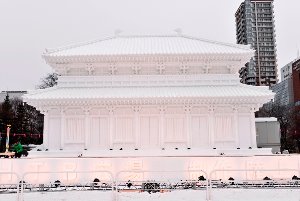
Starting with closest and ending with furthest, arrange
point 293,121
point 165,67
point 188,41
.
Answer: point 165,67
point 188,41
point 293,121

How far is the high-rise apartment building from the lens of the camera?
142375 millimetres

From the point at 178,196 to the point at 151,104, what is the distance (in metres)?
11.4

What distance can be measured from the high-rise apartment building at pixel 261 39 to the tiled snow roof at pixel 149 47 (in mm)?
113720

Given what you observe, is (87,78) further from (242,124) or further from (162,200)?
(162,200)

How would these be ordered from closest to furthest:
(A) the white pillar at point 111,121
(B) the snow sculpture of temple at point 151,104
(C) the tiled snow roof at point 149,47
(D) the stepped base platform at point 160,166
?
(D) the stepped base platform at point 160,166, (B) the snow sculpture of temple at point 151,104, (A) the white pillar at point 111,121, (C) the tiled snow roof at point 149,47

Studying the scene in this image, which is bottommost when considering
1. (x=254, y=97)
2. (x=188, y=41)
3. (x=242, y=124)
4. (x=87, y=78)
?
(x=242, y=124)

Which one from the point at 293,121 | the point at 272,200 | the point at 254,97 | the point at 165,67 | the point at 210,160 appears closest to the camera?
the point at 272,200

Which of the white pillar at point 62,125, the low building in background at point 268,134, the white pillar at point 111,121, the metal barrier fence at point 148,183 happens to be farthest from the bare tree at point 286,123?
the white pillar at point 62,125

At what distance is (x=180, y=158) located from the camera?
23.2 m

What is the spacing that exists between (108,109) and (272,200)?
50.4 feet

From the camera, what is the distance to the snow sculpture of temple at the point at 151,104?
88.9 ft

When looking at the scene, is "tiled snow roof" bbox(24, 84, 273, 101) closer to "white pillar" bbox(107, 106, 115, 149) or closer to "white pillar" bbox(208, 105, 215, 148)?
"white pillar" bbox(107, 106, 115, 149)

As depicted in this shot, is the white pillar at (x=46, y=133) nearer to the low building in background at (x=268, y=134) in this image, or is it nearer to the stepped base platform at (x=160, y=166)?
the stepped base platform at (x=160, y=166)

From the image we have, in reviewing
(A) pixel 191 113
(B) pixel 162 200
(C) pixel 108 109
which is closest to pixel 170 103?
(A) pixel 191 113
